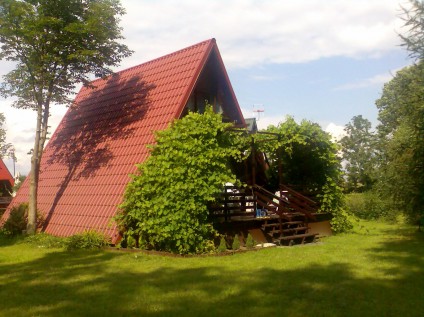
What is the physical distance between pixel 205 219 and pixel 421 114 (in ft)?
24.0

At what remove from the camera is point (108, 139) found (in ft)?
53.4

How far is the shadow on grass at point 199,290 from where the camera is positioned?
20.6ft

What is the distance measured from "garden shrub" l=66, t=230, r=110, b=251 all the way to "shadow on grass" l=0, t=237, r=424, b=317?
6.32 feet

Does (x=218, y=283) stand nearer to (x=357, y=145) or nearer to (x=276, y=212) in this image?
(x=276, y=212)

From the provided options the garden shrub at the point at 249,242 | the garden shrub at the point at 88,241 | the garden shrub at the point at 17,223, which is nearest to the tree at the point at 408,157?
the garden shrub at the point at 249,242

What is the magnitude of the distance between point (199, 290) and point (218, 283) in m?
0.60

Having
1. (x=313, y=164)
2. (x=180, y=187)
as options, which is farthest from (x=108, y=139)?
(x=313, y=164)

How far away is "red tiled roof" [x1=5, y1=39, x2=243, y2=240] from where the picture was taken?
14.0 metres

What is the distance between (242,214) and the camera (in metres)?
13.7

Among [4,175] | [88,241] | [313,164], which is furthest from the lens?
[4,175]

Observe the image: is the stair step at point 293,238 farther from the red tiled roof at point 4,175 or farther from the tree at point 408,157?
the red tiled roof at point 4,175

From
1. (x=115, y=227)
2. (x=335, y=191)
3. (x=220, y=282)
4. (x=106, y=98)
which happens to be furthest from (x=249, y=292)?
(x=106, y=98)

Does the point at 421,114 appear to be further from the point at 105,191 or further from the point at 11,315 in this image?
the point at 11,315

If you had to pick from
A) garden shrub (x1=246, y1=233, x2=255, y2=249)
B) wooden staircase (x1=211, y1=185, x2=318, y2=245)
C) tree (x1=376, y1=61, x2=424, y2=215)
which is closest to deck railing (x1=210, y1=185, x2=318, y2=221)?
wooden staircase (x1=211, y1=185, x2=318, y2=245)
